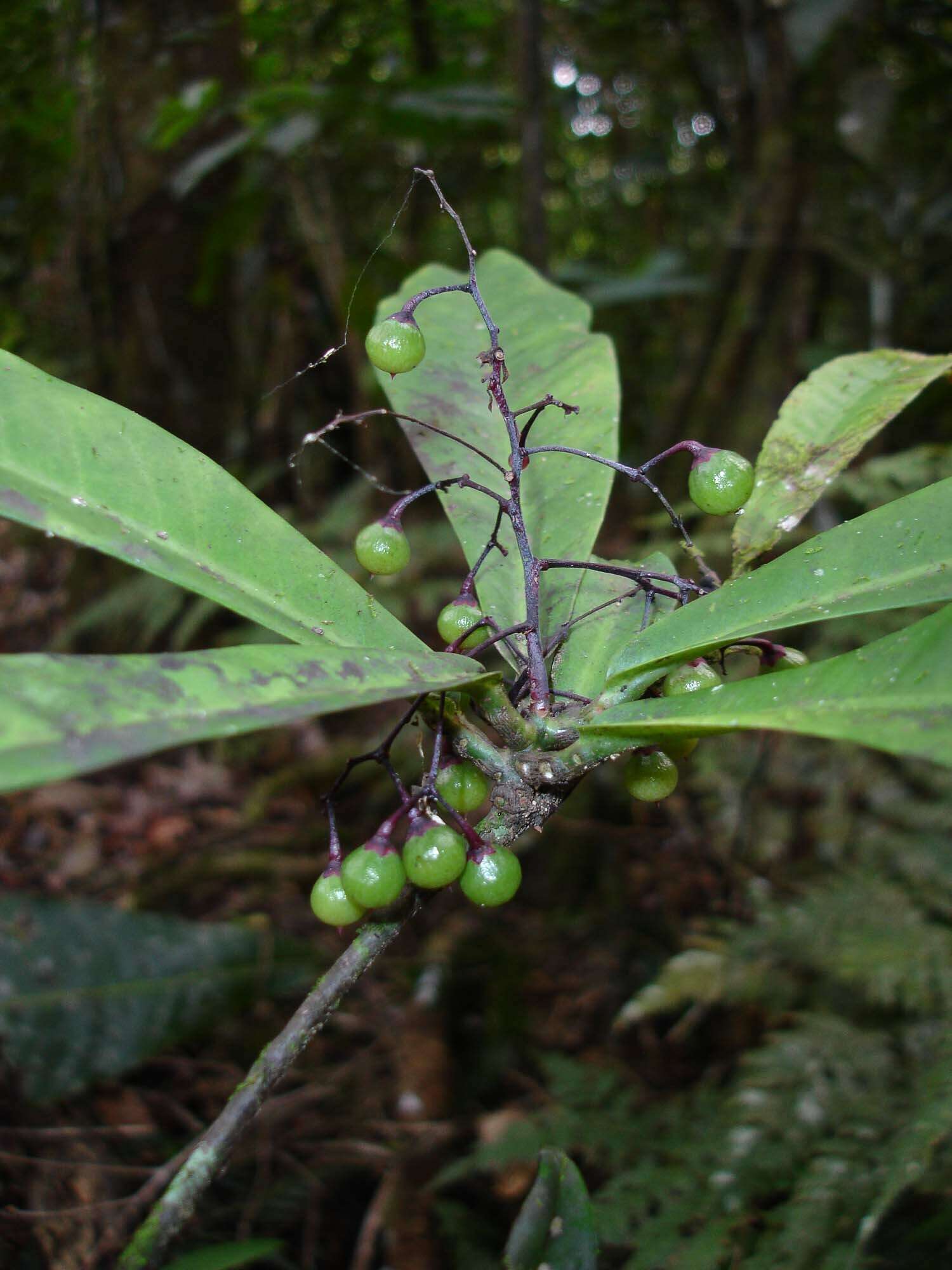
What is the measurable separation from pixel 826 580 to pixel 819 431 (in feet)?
1.36

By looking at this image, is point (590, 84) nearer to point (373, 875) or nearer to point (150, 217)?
point (150, 217)

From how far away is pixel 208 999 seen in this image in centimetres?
251

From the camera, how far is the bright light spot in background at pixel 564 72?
6.01 meters

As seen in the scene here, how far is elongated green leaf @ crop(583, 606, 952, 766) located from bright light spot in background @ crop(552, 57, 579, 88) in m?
6.27

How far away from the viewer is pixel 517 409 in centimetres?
150

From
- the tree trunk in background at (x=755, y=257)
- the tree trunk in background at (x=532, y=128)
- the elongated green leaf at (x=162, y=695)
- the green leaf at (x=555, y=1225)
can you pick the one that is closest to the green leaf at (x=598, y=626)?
the elongated green leaf at (x=162, y=695)

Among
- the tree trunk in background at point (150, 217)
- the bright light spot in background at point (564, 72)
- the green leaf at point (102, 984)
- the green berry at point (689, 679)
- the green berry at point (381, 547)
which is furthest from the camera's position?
the bright light spot in background at point (564, 72)

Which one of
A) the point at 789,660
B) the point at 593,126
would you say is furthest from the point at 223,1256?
the point at 593,126

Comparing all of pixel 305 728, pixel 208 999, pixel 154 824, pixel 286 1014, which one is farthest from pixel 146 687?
pixel 305 728

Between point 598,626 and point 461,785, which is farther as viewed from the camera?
point 598,626

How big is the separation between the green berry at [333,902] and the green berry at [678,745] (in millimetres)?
400

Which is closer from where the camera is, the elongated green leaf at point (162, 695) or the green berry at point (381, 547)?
the elongated green leaf at point (162, 695)

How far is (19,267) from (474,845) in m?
6.99

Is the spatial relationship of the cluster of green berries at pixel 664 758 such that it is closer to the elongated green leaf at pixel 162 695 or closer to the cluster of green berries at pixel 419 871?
the cluster of green berries at pixel 419 871
